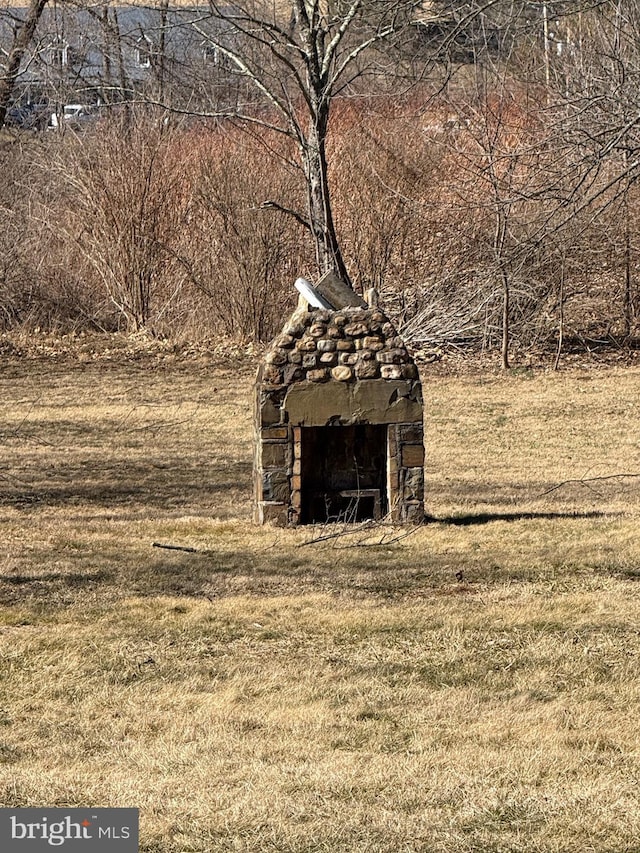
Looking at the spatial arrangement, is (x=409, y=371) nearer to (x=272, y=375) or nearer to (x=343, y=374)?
(x=343, y=374)

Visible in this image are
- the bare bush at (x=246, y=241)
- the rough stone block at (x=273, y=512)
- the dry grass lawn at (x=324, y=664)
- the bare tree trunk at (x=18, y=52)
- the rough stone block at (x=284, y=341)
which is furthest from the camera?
the bare bush at (x=246, y=241)

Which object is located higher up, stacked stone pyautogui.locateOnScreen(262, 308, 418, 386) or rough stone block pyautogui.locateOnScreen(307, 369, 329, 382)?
stacked stone pyautogui.locateOnScreen(262, 308, 418, 386)

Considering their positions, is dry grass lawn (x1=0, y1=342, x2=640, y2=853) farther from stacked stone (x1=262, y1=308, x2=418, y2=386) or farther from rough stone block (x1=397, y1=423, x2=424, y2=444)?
stacked stone (x1=262, y1=308, x2=418, y2=386)

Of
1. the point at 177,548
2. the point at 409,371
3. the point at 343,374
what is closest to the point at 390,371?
the point at 409,371

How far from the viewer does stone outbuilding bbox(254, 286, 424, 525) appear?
10141 mm

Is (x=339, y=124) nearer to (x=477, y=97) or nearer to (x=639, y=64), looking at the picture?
(x=477, y=97)

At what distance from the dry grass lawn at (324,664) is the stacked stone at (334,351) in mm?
1267

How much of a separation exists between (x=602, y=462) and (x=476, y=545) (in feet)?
16.2

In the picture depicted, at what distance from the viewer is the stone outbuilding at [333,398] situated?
10.1 meters

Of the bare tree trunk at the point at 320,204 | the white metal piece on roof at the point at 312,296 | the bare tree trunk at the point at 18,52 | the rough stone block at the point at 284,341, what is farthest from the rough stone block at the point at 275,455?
the bare tree trunk at the point at 320,204

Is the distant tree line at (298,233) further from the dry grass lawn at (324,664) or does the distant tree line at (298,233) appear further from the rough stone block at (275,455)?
the rough stone block at (275,455)

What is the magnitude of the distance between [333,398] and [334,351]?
1.22ft

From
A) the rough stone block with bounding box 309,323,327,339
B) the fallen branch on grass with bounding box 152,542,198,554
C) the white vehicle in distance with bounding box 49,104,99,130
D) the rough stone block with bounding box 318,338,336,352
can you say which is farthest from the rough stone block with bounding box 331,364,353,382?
the white vehicle in distance with bounding box 49,104,99,130

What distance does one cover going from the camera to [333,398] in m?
10.2
